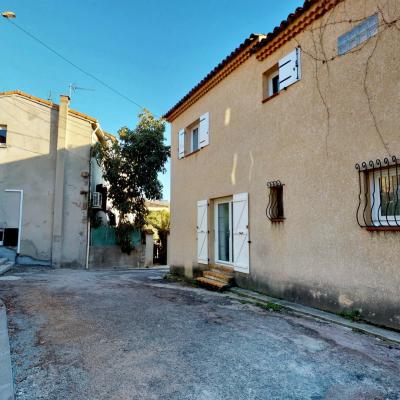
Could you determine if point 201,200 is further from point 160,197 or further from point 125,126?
point 125,126

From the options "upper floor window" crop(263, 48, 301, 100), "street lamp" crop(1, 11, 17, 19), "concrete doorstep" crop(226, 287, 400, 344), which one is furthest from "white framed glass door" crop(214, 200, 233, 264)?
"street lamp" crop(1, 11, 17, 19)

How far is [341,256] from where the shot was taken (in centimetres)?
511

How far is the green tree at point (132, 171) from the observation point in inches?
579

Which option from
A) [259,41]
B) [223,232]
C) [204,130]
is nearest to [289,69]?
[259,41]

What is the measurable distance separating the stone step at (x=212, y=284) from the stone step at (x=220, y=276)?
111mm

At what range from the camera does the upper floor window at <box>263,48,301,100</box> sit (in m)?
6.24

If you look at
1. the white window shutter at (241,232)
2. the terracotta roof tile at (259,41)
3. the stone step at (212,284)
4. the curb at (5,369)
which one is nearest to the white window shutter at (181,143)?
the terracotta roof tile at (259,41)

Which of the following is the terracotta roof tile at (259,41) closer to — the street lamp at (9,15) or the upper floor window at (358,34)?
the upper floor window at (358,34)

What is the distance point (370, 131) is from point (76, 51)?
1195 cm

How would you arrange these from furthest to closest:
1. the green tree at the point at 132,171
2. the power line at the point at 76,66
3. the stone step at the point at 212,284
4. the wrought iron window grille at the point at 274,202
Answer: the green tree at the point at 132,171
the power line at the point at 76,66
the stone step at the point at 212,284
the wrought iron window grille at the point at 274,202

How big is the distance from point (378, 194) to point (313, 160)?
4.14ft

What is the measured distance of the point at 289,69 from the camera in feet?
21.1

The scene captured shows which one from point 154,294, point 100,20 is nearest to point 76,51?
point 100,20

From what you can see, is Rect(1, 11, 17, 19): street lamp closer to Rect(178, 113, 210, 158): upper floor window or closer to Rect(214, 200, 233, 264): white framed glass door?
Rect(178, 113, 210, 158): upper floor window
